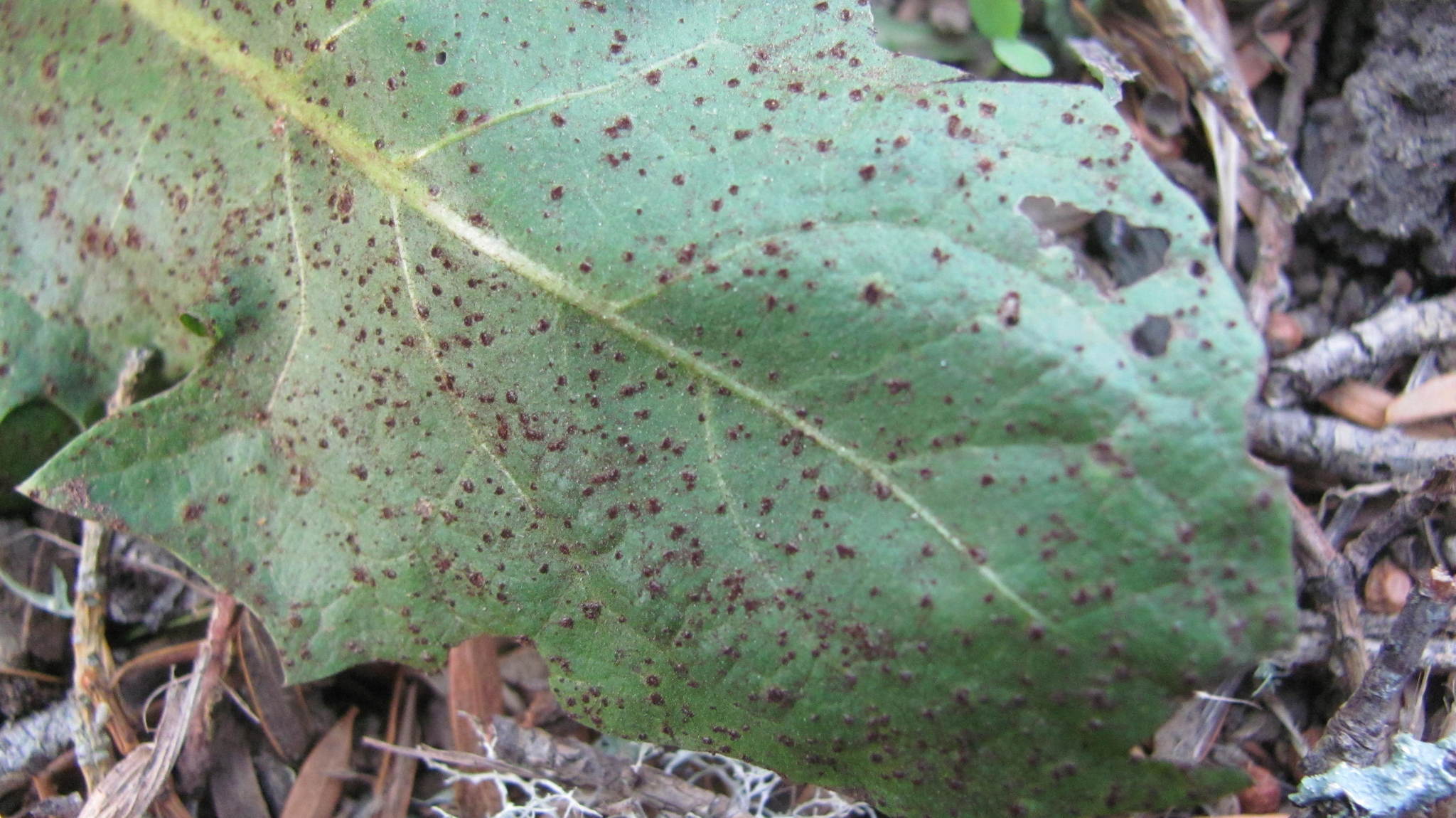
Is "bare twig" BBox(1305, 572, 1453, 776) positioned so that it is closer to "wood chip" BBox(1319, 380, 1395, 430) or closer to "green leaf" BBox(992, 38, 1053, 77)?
"wood chip" BBox(1319, 380, 1395, 430)

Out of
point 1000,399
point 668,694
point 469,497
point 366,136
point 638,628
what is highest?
point 366,136

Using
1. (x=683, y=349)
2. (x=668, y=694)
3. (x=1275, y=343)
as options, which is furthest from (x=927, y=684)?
(x=1275, y=343)

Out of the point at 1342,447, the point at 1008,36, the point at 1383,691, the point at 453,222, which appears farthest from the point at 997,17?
the point at 1383,691

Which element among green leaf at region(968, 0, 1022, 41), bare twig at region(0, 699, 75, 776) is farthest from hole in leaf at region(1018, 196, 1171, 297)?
bare twig at region(0, 699, 75, 776)

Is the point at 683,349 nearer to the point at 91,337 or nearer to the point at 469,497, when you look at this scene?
the point at 469,497

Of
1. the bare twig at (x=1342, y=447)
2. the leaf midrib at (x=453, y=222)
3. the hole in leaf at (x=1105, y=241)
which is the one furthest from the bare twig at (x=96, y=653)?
the bare twig at (x=1342, y=447)

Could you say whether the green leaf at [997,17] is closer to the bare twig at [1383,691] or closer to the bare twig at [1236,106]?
the bare twig at [1236,106]
